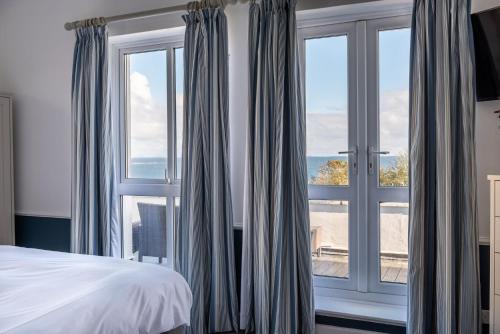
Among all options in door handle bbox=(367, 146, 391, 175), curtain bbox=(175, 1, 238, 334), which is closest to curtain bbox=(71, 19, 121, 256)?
curtain bbox=(175, 1, 238, 334)

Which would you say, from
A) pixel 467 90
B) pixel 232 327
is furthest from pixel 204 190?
pixel 467 90

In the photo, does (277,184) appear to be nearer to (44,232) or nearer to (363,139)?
(363,139)

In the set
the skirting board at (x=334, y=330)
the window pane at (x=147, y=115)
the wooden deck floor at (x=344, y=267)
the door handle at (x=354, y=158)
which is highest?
the window pane at (x=147, y=115)

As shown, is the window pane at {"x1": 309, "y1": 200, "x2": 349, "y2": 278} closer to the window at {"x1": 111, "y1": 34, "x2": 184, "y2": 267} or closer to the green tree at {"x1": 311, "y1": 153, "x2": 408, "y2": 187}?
the green tree at {"x1": 311, "y1": 153, "x2": 408, "y2": 187}

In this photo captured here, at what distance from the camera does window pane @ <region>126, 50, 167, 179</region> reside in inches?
120

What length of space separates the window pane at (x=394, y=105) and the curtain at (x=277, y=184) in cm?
52

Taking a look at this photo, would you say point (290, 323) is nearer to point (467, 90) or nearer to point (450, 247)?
point (450, 247)

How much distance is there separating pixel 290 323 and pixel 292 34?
5.59ft

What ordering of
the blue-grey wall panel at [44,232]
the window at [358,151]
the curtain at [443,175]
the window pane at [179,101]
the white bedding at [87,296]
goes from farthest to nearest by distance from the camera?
the blue-grey wall panel at [44,232] → the window pane at [179,101] → the window at [358,151] → the curtain at [443,175] → the white bedding at [87,296]

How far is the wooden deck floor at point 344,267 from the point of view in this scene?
2.50 m

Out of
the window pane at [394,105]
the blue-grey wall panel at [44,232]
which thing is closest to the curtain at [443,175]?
the window pane at [394,105]

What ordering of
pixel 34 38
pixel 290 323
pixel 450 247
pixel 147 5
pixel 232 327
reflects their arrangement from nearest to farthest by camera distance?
pixel 450 247
pixel 290 323
pixel 232 327
pixel 147 5
pixel 34 38

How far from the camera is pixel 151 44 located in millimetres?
3057

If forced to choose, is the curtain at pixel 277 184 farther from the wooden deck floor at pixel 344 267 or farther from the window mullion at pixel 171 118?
the window mullion at pixel 171 118
